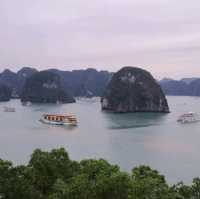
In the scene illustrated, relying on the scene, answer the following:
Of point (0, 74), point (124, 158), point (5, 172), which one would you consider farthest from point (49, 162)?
point (0, 74)

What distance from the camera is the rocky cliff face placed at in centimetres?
7925

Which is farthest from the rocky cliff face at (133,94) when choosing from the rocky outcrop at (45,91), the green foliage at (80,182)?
the green foliage at (80,182)

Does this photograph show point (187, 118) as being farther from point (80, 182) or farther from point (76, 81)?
point (76, 81)

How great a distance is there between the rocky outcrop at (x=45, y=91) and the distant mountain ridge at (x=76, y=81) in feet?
61.9

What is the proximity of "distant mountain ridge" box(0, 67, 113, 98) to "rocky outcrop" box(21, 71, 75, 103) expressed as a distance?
18.9 m

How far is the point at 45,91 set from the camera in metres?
110

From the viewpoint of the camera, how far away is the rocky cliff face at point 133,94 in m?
79.2

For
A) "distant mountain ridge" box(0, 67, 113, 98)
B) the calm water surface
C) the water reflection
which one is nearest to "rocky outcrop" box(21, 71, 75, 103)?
"distant mountain ridge" box(0, 67, 113, 98)

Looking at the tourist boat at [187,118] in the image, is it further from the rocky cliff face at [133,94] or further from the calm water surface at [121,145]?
the rocky cliff face at [133,94]

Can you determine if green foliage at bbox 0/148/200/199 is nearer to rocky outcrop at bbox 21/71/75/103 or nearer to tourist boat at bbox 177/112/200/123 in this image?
tourist boat at bbox 177/112/200/123

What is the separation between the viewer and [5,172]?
10.5m

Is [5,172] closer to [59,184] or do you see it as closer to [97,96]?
[59,184]

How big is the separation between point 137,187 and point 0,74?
150674 millimetres

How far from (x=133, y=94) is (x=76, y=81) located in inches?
2835
